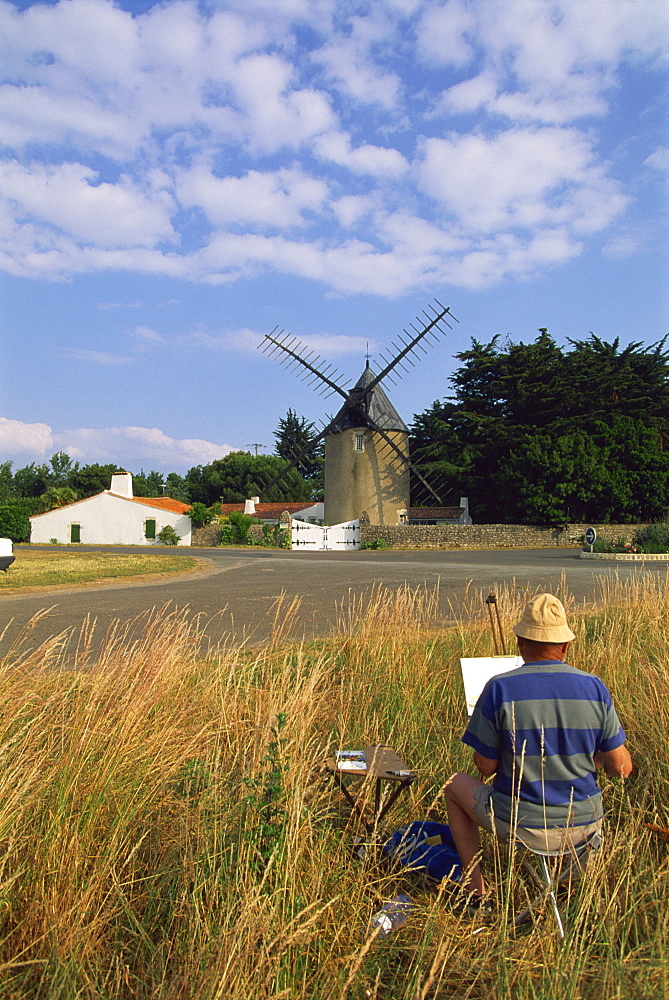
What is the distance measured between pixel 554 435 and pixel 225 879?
40243 mm

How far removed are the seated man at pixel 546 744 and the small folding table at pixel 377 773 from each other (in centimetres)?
47

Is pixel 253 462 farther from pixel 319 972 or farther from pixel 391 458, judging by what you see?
pixel 319 972

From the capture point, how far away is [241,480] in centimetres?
7619

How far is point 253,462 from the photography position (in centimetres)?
7750

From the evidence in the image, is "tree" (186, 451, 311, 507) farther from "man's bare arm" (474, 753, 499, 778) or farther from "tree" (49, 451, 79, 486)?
"man's bare arm" (474, 753, 499, 778)

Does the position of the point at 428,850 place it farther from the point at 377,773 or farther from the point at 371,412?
the point at 371,412

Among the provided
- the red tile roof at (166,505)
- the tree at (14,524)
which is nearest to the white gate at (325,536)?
the red tile roof at (166,505)

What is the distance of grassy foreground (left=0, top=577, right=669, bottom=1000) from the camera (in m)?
2.39

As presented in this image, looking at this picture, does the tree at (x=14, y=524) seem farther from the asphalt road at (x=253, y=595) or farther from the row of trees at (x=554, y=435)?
the asphalt road at (x=253, y=595)

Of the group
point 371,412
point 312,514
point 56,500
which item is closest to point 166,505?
point 312,514

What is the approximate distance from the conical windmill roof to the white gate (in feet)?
21.8

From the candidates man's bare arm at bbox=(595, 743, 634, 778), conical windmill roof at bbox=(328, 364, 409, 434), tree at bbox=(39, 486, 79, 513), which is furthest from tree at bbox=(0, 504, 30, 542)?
man's bare arm at bbox=(595, 743, 634, 778)

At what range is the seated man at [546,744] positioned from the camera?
9.61ft

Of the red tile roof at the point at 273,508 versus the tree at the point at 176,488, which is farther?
the tree at the point at 176,488
